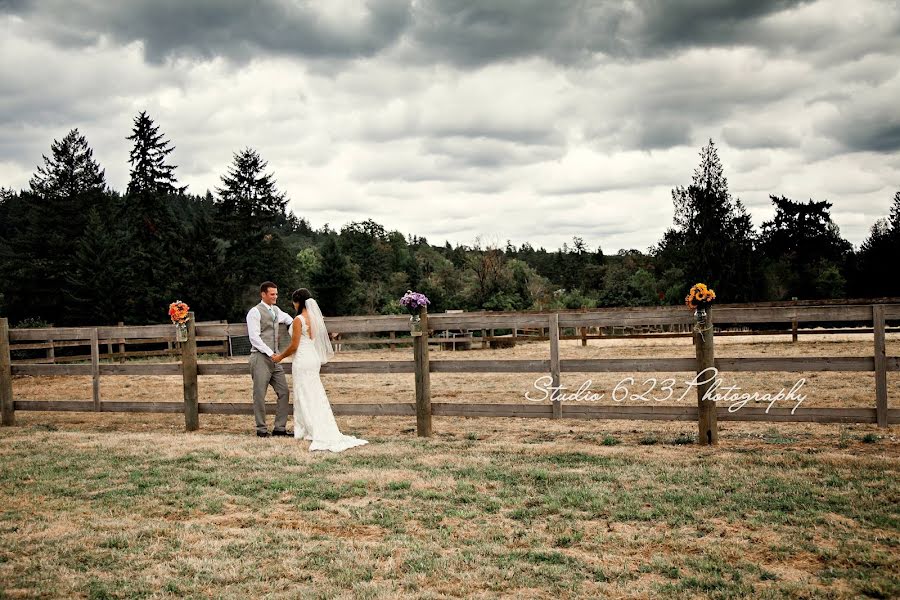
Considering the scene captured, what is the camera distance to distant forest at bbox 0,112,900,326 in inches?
1565

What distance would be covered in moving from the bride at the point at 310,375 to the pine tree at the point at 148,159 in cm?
4534

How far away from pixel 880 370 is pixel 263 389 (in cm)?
783

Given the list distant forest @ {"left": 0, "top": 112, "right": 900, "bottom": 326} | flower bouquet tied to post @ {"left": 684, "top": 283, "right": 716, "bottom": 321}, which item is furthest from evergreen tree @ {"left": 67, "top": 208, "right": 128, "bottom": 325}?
flower bouquet tied to post @ {"left": 684, "top": 283, "right": 716, "bottom": 321}

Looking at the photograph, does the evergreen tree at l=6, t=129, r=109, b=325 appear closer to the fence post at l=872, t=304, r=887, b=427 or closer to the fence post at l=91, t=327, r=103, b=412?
the fence post at l=91, t=327, r=103, b=412

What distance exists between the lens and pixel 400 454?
25.3 ft

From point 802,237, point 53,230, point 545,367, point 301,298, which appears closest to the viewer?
point 545,367

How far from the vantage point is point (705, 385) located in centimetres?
764

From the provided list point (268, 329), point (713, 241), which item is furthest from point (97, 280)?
point (713, 241)

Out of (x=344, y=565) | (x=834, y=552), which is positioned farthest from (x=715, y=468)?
(x=344, y=565)

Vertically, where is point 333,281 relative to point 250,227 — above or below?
below

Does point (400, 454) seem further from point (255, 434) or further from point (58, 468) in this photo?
point (58, 468)

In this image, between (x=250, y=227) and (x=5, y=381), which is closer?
(x=5, y=381)

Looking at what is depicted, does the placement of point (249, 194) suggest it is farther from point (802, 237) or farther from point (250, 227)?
point (802, 237)

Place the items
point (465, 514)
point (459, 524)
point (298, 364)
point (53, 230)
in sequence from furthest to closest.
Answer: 1. point (53, 230)
2. point (298, 364)
3. point (465, 514)
4. point (459, 524)
